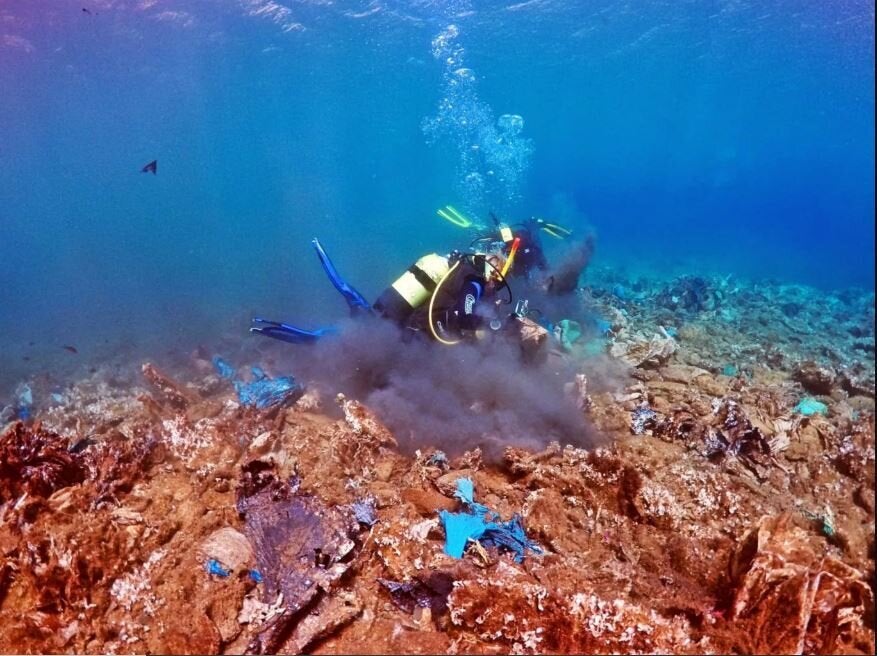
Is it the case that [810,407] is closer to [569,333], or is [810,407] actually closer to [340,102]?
[569,333]

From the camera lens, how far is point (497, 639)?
2986mm

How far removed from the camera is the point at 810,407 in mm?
5750

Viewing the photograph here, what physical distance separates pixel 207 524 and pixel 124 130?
62.8 m

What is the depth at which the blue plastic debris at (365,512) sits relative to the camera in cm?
398

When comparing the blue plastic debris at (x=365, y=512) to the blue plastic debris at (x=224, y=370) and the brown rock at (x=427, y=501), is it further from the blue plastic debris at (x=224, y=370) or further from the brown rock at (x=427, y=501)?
the blue plastic debris at (x=224, y=370)

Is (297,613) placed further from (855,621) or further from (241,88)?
(241,88)

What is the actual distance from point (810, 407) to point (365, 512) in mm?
5593

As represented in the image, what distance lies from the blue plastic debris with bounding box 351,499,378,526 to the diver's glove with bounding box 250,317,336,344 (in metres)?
3.98

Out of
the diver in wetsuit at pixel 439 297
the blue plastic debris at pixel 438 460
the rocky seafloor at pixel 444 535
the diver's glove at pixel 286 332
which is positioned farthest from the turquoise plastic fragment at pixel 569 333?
the diver's glove at pixel 286 332

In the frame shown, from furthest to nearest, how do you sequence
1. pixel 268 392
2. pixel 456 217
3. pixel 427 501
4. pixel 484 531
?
pixel 456 217, pixel 268 392, pixel 427 501, pixel 484 531

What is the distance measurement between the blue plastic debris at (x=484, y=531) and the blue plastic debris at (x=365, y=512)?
1.97ft

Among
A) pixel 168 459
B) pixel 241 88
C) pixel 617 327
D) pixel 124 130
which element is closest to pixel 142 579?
pixel 168 459

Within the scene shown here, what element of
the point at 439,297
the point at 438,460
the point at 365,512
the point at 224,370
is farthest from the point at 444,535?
the point at 224,370

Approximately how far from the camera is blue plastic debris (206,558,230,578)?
3591mm
